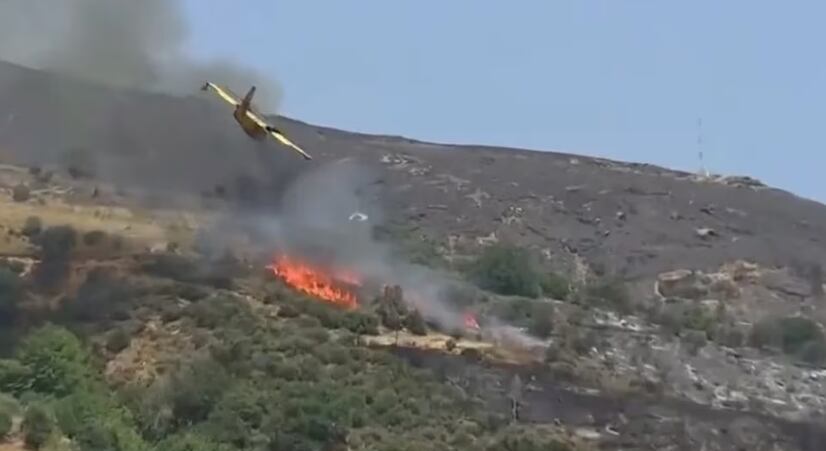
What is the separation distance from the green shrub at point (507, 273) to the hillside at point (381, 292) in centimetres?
16

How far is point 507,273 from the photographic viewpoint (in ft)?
238

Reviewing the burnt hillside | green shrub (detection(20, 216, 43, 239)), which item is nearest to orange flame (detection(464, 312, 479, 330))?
the burnt hillside

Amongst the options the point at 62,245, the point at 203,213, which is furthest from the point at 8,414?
the point at 203,213

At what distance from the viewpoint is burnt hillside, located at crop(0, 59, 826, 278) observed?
85.8 m

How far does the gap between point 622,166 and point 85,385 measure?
80.4 meters

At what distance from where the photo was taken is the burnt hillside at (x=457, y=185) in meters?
85.8

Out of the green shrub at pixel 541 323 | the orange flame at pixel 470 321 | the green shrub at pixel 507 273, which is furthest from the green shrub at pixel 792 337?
the orange flame at pixel 470 321

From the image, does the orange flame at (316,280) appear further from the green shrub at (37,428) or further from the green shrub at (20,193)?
the green shrub at (37,428)

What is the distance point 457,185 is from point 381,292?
1523 inches

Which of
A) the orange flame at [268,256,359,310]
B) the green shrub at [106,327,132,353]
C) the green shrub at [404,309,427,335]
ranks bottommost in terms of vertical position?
A: the green shrub at [106,327,132,353]

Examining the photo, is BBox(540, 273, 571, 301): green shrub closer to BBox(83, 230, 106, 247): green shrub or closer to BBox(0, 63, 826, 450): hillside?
BBox(0, 63, 826, 450): hillside

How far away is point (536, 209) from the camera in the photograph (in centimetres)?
9681

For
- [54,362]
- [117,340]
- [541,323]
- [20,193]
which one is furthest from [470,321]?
[20,193]

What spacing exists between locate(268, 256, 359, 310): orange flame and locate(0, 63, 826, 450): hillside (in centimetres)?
24
